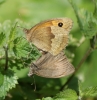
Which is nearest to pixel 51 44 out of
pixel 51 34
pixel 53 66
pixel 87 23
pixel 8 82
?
pixel 51 34

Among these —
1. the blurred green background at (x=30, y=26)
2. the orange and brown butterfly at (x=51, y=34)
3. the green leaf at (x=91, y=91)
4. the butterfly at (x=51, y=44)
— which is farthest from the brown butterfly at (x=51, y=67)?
the blurred green background at (x=30, y=26)

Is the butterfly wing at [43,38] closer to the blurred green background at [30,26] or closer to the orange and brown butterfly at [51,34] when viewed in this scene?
the orange and brown butterfly at [51,34]

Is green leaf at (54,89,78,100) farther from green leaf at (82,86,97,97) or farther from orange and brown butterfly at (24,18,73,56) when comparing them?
orange and brown butterfly at (24,18,73,56)

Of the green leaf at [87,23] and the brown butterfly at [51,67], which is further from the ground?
the green leaf at [87,23]

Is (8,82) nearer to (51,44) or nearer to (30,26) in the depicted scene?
(51,44)

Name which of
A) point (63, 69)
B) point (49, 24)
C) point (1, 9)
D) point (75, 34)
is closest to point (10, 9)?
point (1, 9)
